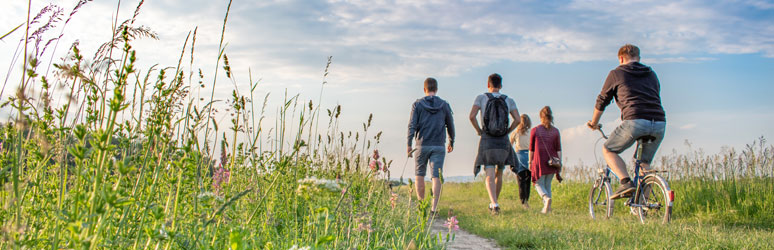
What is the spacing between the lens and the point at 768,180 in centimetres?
855

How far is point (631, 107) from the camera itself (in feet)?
21.6

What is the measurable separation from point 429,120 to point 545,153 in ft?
7.87

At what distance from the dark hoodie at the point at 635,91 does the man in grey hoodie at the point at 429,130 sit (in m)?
2.19

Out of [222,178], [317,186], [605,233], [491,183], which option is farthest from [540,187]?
[317,186]

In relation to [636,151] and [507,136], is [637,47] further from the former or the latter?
[507,136]

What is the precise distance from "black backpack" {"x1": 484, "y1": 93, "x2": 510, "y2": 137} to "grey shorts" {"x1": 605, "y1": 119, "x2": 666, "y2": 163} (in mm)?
1755

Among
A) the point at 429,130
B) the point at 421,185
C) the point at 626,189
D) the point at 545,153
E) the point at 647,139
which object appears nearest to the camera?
the point at 647,139

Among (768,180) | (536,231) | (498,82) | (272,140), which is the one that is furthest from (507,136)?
(272,140)

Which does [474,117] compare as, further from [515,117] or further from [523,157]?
[523,157]

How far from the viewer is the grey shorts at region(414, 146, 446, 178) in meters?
7.89

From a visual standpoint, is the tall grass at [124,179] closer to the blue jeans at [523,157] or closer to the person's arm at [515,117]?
the person's arm at [515,117]

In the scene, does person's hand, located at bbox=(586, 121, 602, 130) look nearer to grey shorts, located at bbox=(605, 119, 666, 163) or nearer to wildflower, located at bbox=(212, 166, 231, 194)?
grey shorts, located at bbox=(605, 119, 666, 163)

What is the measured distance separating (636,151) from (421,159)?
2.81 meters

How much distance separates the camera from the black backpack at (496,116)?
26.9ft
